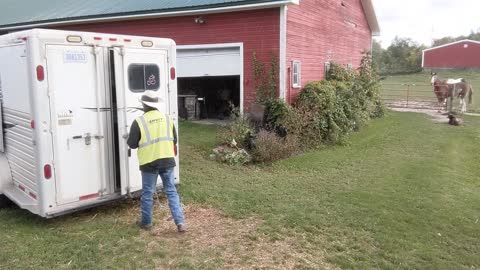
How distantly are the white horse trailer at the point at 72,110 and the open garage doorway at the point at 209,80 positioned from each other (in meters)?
7.46

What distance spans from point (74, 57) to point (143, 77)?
1.00 meters

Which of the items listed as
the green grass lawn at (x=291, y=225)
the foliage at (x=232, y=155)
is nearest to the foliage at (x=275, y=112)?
the foliage at (x=232, y=155)

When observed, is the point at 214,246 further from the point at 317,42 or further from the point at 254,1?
the point at 317,42

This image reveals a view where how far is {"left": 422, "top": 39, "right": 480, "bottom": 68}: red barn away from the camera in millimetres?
61406

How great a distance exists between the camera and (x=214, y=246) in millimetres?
5492

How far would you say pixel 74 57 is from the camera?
5.86 m

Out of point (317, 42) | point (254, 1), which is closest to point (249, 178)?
point (254, 1)

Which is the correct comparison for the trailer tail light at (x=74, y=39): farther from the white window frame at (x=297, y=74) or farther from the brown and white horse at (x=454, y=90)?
the brown and white horse at (x=454, y=90)

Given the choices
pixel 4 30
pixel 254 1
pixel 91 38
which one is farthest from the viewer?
pixel 4 30

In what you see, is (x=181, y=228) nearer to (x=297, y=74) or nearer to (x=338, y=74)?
(x=297, y=74)

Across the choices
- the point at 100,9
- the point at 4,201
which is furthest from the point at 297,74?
the point at 4,201

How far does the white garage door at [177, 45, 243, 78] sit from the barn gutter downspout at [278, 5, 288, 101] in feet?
4.39

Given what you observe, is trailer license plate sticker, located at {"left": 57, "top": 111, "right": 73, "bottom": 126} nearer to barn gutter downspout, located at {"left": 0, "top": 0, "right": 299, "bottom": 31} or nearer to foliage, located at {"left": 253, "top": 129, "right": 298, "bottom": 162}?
foliage, located at {"left": 253, "top": 129, "right": 298, "bottom": 162}

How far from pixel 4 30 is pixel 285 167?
15885mm
